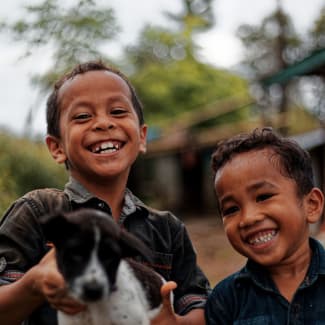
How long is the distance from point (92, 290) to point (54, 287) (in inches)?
7.5

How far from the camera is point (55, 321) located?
9.66 ft

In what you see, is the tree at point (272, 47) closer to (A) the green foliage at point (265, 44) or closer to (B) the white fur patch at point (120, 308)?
(A) the green foliage at point (265, 44)

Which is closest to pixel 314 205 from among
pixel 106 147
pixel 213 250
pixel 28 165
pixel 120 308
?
pixel 106 147

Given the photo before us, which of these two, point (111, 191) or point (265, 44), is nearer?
point (111, 191)

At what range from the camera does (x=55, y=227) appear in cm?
251

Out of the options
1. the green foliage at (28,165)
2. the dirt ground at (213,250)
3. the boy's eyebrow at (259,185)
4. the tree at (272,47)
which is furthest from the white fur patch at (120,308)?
the tree at (272,47)

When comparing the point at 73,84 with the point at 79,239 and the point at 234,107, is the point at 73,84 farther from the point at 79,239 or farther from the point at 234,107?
the point at 234,107

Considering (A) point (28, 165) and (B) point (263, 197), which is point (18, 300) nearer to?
(B) point (263, 197)

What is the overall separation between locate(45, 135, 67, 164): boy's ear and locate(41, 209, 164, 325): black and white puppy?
2.69ft

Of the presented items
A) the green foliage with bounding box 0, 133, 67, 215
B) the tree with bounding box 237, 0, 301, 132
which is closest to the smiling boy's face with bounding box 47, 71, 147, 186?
the green foliage with bounding box 0, 133, 67, 215

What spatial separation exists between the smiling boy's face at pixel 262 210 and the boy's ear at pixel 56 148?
0.88 meters

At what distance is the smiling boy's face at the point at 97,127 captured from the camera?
316 centimetres

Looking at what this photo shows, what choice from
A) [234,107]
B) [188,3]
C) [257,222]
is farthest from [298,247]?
[188,3]

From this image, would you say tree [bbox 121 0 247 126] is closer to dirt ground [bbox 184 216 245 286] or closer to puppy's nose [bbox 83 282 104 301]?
dirt ground [bbox 184 216 245 286]
